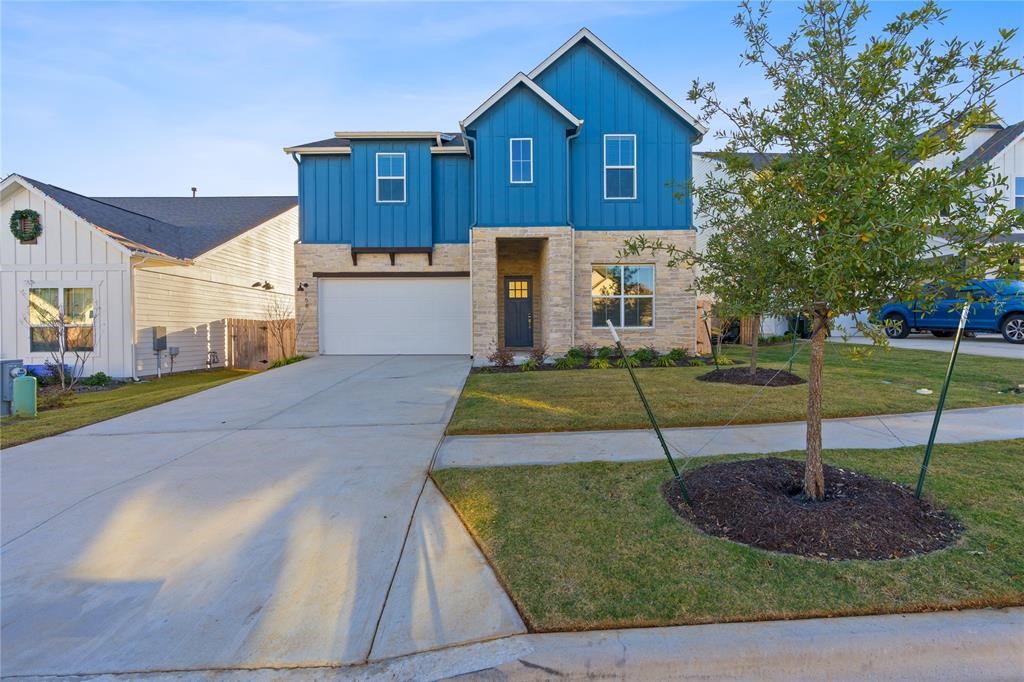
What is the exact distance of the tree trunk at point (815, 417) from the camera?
3877 millimetres

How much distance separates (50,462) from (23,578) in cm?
320

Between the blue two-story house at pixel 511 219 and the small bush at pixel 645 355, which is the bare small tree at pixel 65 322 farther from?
the small bush at pixel 645 355

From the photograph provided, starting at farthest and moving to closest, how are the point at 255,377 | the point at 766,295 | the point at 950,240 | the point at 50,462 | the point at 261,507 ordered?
the point at 255,377
the point at 50,462
the point at 261,507
the point at 766,295
the point at 950,240

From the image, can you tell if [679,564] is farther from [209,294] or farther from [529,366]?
[209,294]

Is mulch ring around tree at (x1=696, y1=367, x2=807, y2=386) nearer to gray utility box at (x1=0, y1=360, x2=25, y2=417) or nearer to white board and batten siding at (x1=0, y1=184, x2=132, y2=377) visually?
gray utility box at (x1=0, y1=360, x2=25, y2=417)

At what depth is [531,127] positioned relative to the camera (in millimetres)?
13227

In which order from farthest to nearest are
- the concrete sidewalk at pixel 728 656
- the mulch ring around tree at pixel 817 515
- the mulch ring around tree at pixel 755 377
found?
the mulch ring around tree at pixel 755 377, the mulch ring around tree at pixel 817 515, the concrete sidewalk at pixel 728 656

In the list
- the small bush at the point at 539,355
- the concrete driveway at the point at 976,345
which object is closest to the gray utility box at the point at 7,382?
the small bush at the point at 539,355

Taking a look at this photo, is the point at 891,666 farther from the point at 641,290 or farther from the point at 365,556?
the point at 641,290

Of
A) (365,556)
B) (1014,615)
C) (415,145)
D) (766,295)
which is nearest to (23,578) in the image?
(365,556)

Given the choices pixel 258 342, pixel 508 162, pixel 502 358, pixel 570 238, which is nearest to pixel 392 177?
pixel 508 162

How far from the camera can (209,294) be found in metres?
17.1

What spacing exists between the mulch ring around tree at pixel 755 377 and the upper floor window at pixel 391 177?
10.5 m

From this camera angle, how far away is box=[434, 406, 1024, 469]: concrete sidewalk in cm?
550
